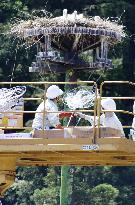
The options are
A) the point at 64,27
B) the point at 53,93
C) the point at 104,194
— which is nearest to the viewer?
the point at 53,93

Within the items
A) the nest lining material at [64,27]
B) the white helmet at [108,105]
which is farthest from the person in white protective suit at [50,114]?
the nest lining material at [64,27]

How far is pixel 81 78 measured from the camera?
38.9m

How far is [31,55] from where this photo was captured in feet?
128

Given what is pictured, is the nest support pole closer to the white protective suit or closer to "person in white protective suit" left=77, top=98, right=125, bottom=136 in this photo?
the white protective suit

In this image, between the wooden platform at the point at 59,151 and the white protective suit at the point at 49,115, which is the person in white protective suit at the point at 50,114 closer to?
the white protective suit at the point at 49,115

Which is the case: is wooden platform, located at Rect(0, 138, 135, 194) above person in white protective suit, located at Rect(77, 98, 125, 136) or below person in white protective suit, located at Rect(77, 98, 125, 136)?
below

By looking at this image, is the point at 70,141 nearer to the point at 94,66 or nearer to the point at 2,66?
the point at 94,66

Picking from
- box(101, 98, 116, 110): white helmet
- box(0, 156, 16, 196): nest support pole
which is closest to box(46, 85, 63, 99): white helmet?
box(101, 98, 116, 110): white helmet

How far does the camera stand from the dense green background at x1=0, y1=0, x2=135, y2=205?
35.3 meters

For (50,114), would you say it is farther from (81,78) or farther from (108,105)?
(81,78)

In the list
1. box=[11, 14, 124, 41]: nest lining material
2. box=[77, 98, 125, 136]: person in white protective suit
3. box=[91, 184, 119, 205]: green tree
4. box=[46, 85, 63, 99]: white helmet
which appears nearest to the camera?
box=[77, 98, 125, 136]: person in white protective suit

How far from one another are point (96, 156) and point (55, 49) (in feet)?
35.7

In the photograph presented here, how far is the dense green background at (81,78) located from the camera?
35.3 metres

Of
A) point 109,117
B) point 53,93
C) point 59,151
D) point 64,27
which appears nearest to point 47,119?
point 53,93
